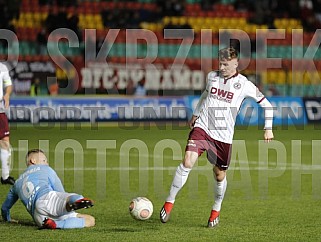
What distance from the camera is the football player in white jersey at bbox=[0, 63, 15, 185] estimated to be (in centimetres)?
1302

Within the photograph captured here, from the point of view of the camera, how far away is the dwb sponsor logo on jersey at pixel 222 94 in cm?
927

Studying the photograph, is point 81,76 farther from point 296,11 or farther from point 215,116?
point 215,116

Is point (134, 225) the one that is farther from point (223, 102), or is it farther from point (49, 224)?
point (223, 102)

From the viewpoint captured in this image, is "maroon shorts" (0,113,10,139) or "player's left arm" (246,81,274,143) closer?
"player's left arm" (246,81,274,143)

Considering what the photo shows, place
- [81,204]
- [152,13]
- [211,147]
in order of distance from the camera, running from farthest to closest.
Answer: [152,13], [211,147], [81,204]

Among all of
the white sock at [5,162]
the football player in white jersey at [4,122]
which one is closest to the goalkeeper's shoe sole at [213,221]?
the football player in white jersey at [4,122]

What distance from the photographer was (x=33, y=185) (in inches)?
349

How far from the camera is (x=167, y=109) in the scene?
2559 cm

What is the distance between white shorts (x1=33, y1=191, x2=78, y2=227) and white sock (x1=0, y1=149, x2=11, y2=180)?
4.44m

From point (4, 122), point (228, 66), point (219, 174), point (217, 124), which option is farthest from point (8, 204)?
point (4, 122)

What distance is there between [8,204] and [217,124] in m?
2.65

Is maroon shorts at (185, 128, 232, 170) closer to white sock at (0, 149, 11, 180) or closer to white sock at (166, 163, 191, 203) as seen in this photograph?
white sock at (166, 163, 191, 203)

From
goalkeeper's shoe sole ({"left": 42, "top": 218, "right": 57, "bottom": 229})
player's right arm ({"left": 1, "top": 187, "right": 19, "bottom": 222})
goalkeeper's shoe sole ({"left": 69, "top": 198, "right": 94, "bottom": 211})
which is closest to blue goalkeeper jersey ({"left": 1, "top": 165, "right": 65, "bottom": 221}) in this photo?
player's right arm ({"left": 1, "top": 187, "right": 19, "bottom": 222})

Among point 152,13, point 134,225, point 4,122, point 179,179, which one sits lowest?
point 134,225
